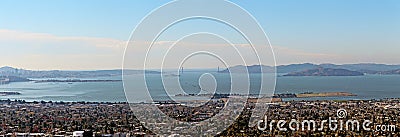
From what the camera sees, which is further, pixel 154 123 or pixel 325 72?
pixel 325 72

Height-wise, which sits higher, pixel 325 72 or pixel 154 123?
pixel 325 72

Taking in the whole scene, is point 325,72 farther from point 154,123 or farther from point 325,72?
point 154,123

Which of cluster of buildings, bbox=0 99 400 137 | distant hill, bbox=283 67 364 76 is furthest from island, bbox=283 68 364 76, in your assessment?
cluster of buildings, bbox=0 99 400 137

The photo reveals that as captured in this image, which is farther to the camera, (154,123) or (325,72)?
(325,72)

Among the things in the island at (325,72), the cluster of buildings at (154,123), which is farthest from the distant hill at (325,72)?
the cluster of buildings at (154,123)

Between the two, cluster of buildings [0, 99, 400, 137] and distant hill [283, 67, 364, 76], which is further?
distant hill [283, 67, 364, 76]

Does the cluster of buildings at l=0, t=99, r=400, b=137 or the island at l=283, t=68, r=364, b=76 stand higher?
the island at l=283, t=68, r=364, b=76

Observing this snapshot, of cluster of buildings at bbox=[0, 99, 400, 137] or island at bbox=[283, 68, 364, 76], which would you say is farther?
island at bbox=[283, 68, 364, 76]

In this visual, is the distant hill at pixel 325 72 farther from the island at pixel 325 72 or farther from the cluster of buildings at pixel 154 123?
the cluster of buildings at pixel 154 123

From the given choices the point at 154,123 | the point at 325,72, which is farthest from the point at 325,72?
the point at 154,123

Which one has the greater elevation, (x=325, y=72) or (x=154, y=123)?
(x=325, y=72)

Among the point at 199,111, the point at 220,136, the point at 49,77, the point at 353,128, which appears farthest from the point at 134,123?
the point at 49,77

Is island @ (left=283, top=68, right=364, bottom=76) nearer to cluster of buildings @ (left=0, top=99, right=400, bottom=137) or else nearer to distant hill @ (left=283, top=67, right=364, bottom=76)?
distant hill @ (left=283, top=67, right=364, bottom=76)
